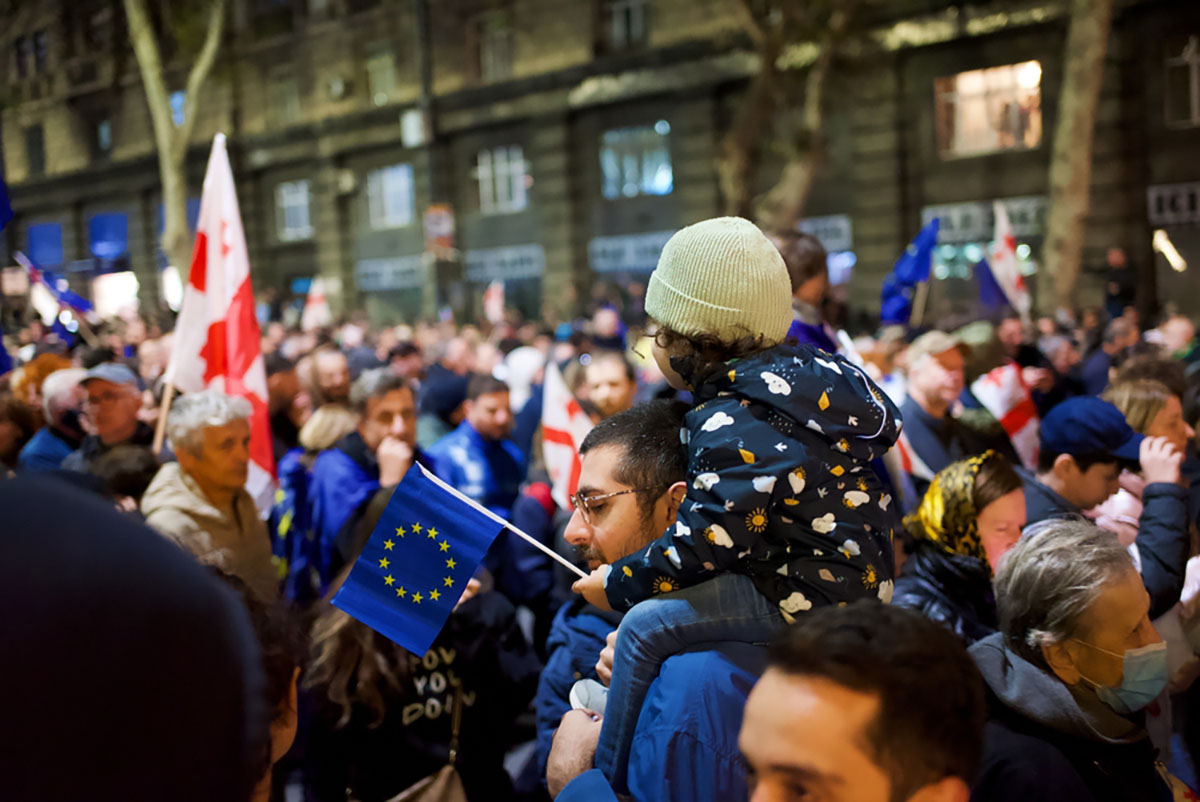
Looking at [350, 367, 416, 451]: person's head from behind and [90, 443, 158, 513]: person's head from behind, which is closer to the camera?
[90, 443, 158, 513]: person's head from behind

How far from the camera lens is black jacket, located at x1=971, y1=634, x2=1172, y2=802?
2014mm

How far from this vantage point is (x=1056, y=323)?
1245cm

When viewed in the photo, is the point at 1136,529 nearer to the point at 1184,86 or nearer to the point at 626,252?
the point at 1184,86

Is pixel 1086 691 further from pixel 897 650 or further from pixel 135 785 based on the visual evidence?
pixel 135 785

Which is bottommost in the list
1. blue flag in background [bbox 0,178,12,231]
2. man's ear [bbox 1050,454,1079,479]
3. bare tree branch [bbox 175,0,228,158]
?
man's ear [bbox 1050,454,1079,479]

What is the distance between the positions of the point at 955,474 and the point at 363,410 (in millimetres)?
3061

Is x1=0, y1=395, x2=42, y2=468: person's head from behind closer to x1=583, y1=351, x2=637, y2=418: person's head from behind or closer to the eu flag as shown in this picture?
x1=583, y1=351, x2=637, y2=418: person's head from behind

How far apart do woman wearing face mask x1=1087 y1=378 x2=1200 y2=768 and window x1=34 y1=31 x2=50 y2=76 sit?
1561 inches

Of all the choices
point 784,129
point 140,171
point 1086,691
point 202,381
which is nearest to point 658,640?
point 1086,691

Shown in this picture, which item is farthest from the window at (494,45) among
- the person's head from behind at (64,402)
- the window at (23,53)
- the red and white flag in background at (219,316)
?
the red and white flag in background at (219,316)

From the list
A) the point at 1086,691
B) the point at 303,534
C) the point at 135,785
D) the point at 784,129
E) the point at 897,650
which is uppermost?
the point at 784,129

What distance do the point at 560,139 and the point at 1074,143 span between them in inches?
499

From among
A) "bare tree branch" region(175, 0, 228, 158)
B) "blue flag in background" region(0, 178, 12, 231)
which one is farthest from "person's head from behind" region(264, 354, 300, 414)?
"bare tree branch" region(175, 0, 228, 158)

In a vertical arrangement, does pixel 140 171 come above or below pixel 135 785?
above
